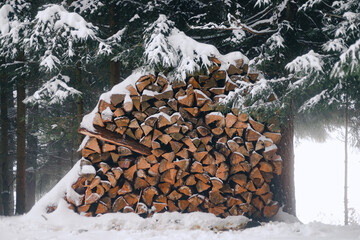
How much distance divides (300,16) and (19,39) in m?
5.94

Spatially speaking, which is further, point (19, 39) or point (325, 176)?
point (325, 176)

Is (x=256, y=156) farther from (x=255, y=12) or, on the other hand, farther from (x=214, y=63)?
(x=255, y=12)

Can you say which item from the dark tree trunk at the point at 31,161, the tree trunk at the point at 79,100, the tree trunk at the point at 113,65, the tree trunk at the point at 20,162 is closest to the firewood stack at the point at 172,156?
the tree trunk at the point at 113,65

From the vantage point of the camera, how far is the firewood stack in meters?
5.16

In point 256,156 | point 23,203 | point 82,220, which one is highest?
point 256,156

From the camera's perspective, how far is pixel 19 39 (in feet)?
22.0

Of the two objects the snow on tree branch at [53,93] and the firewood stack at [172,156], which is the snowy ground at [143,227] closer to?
the firewood stack at [172,156]

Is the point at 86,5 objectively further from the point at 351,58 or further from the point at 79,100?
the point at 351,58

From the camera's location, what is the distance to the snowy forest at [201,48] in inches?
175

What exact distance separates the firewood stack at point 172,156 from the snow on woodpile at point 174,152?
0.02 m

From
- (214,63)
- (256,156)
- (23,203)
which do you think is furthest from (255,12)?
(23,203)

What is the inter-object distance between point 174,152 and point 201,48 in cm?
186

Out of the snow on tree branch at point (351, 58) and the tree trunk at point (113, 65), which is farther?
the tree trunk at point (113, 65)

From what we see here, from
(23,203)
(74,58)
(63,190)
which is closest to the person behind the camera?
(63,190)
